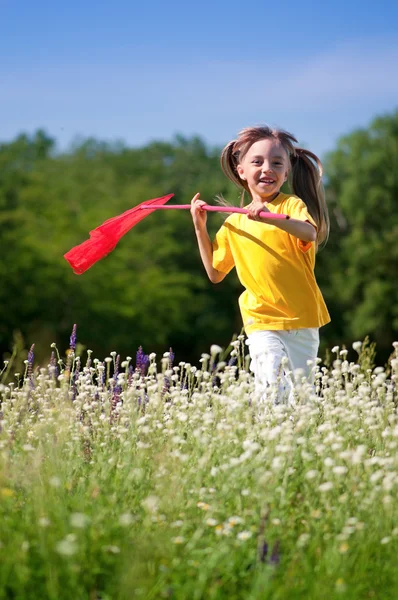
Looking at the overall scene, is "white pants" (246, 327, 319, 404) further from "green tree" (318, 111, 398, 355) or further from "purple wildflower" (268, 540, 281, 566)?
"green tree" (318, 111, 398, 355)

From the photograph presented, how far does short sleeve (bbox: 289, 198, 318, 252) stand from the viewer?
16.5 ft

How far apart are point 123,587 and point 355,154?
34957mm

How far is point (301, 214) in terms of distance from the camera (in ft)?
16.7

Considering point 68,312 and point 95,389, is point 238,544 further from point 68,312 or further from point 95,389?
point 68,312

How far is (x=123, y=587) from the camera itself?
2.62 m

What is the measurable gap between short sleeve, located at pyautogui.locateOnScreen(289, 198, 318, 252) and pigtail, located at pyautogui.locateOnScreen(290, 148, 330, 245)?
Result: 0.19 metres

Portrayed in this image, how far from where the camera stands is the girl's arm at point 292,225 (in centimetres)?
470

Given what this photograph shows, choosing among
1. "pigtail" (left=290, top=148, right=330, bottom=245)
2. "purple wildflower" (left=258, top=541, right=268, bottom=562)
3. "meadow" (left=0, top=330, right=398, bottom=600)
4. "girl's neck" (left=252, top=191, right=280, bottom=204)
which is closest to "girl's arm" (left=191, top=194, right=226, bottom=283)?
"girl's neck" (left=252, top=191, right=280, bottom=204)

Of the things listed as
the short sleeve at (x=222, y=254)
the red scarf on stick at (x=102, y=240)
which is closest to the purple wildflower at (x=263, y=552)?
the short sleeve at (x=222, y=254)

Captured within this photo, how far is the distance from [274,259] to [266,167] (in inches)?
24.0

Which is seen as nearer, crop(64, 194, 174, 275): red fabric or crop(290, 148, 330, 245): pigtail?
crop(290, 148, 330, 245): pigtail

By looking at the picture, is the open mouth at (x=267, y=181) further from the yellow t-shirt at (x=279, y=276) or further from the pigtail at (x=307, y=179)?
the pigtail at (x=307, y=179)

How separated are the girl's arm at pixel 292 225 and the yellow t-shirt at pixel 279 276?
0.19 meters

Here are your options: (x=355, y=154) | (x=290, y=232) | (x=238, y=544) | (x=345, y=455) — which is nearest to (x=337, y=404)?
(x=290, y=232)
